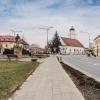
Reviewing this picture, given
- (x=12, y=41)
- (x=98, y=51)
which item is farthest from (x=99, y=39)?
(x=12, y=41)

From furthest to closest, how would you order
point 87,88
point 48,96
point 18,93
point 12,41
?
point 12,41 < point 87,88 < point 18,93 < point 48,96

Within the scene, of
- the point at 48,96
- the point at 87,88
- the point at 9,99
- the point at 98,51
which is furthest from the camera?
the point at 98,51

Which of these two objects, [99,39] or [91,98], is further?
[99,39]

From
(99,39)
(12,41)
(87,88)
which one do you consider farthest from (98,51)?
(87,88)

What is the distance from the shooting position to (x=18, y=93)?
15.7 metres

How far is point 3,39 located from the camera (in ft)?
655

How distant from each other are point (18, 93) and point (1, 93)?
100 cm

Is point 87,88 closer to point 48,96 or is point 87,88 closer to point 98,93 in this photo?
point 98,93

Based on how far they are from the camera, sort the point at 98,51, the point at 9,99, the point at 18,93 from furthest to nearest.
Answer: the point at 98,51 → the point at 18,93 → the point at 9,99

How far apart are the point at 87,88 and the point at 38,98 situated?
385 cm

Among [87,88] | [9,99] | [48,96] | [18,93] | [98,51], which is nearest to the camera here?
[9,99]

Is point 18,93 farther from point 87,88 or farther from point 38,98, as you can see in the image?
point 87,88

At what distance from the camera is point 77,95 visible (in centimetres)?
1503

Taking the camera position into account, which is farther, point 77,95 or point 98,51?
point 98,51
